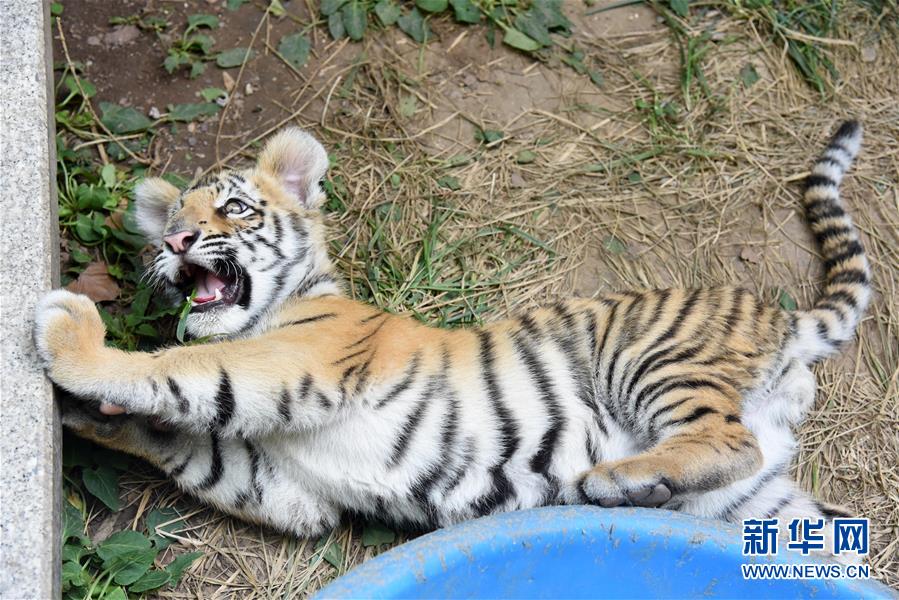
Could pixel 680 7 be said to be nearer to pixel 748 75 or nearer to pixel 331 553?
pixel 748 75

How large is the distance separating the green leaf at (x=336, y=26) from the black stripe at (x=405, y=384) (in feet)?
6.62

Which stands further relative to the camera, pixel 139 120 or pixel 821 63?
pixel 821 63

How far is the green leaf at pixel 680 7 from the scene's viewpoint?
467cm

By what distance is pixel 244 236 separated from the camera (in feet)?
11.0

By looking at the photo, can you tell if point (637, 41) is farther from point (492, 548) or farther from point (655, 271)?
point (492, 548)

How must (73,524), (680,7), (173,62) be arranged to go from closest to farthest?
(73,524), (173,62), (680,7)

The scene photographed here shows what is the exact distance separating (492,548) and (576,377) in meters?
0.86

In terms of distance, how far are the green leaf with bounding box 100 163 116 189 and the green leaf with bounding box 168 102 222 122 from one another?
15.1 inches

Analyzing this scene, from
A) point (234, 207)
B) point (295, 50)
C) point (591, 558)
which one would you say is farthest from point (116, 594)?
point (295, 50)

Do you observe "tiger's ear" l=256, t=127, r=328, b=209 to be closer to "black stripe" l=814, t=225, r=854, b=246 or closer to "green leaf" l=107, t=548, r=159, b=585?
"green leaf" l=107, t=548, r=159, b=585

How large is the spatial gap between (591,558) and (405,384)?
34.2 inches

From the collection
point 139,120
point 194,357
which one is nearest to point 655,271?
point 194,357

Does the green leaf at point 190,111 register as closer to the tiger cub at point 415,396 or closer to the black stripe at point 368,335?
the tiger cub at point 415,396

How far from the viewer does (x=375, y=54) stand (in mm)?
4480
